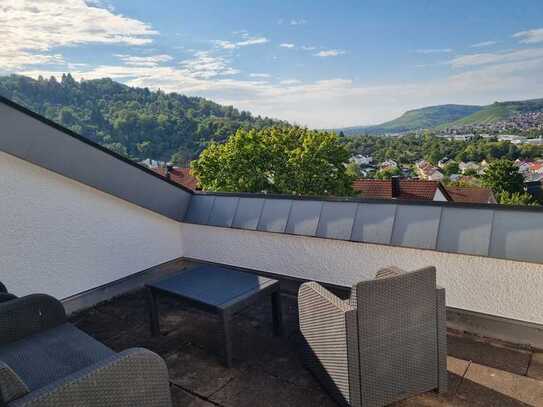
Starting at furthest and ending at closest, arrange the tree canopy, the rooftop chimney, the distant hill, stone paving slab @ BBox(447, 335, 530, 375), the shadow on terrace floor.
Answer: the distant hill
the tree canopy
the rooftop chimney
stone paving slab @ BBox(447, 335, 530, 375)
the shadow on terrace floor

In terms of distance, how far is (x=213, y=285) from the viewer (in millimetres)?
3254

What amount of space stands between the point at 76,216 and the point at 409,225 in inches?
144

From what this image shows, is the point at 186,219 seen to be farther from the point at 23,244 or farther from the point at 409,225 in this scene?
the point at 409,225

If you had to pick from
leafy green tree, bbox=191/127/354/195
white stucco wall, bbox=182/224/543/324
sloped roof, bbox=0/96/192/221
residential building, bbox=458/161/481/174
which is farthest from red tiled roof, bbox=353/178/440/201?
residential building, bbox=458/161/481/174

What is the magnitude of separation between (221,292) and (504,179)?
52494 millimetres

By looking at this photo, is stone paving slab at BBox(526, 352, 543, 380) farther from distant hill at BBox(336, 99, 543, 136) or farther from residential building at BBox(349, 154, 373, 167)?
distant hill at BBox(336, 99, 543, 136)

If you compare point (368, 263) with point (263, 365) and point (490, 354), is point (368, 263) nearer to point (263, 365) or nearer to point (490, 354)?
point (490, 354)

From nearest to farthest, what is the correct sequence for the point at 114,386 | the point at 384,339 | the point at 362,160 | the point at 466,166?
1. the point at 114,386
2. the point at 384,339
3. the point at 466,166
4. the point at 362,160

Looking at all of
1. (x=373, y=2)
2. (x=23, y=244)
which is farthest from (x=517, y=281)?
(x=373, y=2)

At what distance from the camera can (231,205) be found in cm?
469

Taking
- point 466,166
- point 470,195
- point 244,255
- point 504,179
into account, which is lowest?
point 466,166

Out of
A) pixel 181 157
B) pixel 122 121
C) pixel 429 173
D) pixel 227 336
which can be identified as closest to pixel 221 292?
pixel 227 336

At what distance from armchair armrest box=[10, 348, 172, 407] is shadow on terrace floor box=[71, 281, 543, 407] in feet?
2.50

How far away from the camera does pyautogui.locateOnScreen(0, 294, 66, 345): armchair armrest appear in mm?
2506
